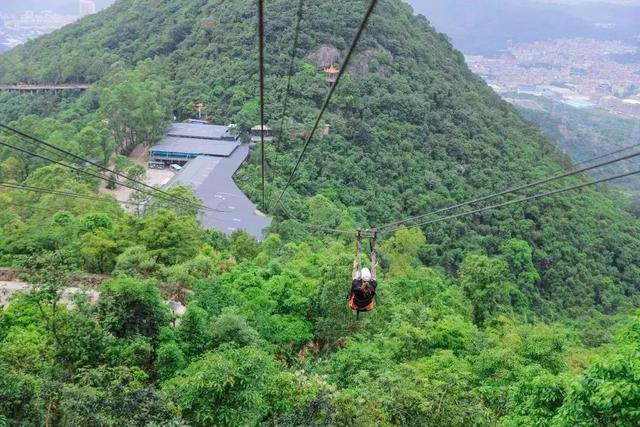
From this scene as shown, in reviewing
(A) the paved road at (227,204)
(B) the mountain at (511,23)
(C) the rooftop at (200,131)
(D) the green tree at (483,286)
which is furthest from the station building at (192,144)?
(B) the mountain at (511,23)

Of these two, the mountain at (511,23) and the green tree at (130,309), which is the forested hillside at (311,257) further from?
the mountain at (511,23)

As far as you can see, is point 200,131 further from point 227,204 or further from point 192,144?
point 227,204

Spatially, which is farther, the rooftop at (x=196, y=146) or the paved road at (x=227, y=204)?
the rooftop at (x=196, y=146)

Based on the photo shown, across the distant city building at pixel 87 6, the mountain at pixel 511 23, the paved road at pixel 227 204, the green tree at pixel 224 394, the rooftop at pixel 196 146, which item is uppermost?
the mountain at pixel 511 23

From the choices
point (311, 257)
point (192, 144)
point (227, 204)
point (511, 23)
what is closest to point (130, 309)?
point (311, 257)

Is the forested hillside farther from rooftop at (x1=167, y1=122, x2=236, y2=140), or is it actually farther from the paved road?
rooftop at (x1=167, y1=122, x2=236, y2=140)

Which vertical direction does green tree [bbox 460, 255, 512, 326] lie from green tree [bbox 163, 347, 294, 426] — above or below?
below

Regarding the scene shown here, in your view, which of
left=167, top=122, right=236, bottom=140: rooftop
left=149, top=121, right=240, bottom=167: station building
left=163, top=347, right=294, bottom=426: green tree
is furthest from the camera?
left=167, top=122, right=236, bottom=140: rooftop

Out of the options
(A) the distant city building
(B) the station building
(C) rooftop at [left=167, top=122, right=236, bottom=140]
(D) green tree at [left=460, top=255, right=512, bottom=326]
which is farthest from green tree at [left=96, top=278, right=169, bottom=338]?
(A) the distant city building
